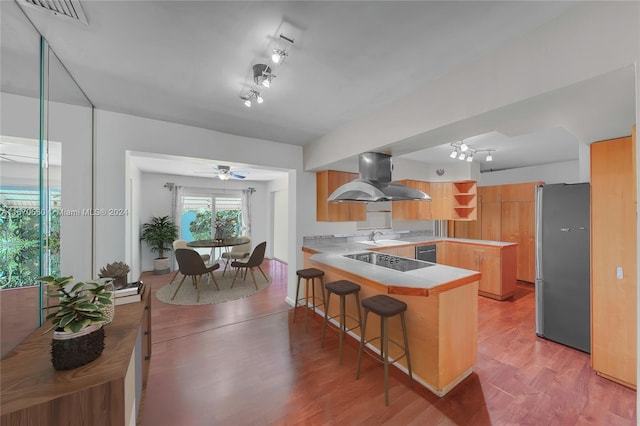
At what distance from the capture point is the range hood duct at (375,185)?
2.50 metres

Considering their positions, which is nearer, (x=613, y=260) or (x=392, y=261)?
(x=613, y=260)

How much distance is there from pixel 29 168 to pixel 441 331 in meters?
→ 2.82

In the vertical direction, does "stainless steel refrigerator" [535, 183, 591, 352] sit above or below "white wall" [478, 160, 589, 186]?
below

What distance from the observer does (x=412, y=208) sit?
177 inches

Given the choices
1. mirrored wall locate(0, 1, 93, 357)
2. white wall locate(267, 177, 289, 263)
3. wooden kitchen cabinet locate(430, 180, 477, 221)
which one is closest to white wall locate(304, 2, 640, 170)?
mirrored wall locate(0, 1, 93, 357)

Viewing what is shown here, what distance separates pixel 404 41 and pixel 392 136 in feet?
2.81

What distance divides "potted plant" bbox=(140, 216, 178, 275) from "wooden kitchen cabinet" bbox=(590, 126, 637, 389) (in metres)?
6.86

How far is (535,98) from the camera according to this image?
131 centimetres

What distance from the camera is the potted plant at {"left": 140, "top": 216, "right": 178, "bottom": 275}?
5.33 m

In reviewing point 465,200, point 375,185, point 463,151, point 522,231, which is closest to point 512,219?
point 522,231

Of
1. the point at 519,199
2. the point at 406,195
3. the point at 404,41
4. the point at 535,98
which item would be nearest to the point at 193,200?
the point at 406,195

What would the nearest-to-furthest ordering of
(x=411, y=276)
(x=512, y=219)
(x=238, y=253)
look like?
(x=411, y=276), (x=512, y=219), (x=238, y=253)

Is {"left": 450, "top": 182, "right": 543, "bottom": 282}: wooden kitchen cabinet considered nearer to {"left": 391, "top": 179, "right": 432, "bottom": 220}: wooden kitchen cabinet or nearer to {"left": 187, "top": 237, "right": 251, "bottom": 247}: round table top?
{"left": 391, "top": 179, "right": 432, "bottom": 220}: wooden kitchen cabinet

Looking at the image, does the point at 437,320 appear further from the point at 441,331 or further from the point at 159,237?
the point at 159,237
